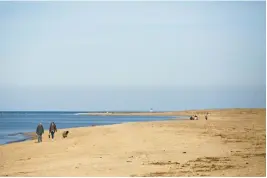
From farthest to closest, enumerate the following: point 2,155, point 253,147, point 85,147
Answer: point 2,155 < point 85,147 < point 253,147

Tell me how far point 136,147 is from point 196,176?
23.4 ft

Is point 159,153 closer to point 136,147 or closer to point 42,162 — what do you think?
point 136,147

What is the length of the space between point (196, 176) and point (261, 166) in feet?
A: 9.01

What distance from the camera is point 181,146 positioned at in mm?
18297

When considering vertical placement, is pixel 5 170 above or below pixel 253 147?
below

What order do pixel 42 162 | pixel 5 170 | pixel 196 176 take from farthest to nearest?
pixel 42 162
pixel 5 170
pixel 196 176

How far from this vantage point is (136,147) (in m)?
18.4

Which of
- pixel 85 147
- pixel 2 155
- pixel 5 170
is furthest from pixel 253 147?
pixel 2 155

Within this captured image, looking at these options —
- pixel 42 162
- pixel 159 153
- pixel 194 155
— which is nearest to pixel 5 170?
pixel 42 162

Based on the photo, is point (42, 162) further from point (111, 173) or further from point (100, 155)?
point (111, 173)

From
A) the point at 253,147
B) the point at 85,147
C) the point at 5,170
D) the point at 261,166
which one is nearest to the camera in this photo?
the point at 261,166

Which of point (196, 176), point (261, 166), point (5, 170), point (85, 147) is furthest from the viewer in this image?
point (85, 147)

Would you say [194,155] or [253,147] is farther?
[253,147]

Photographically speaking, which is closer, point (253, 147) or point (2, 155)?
point (253, 147)
